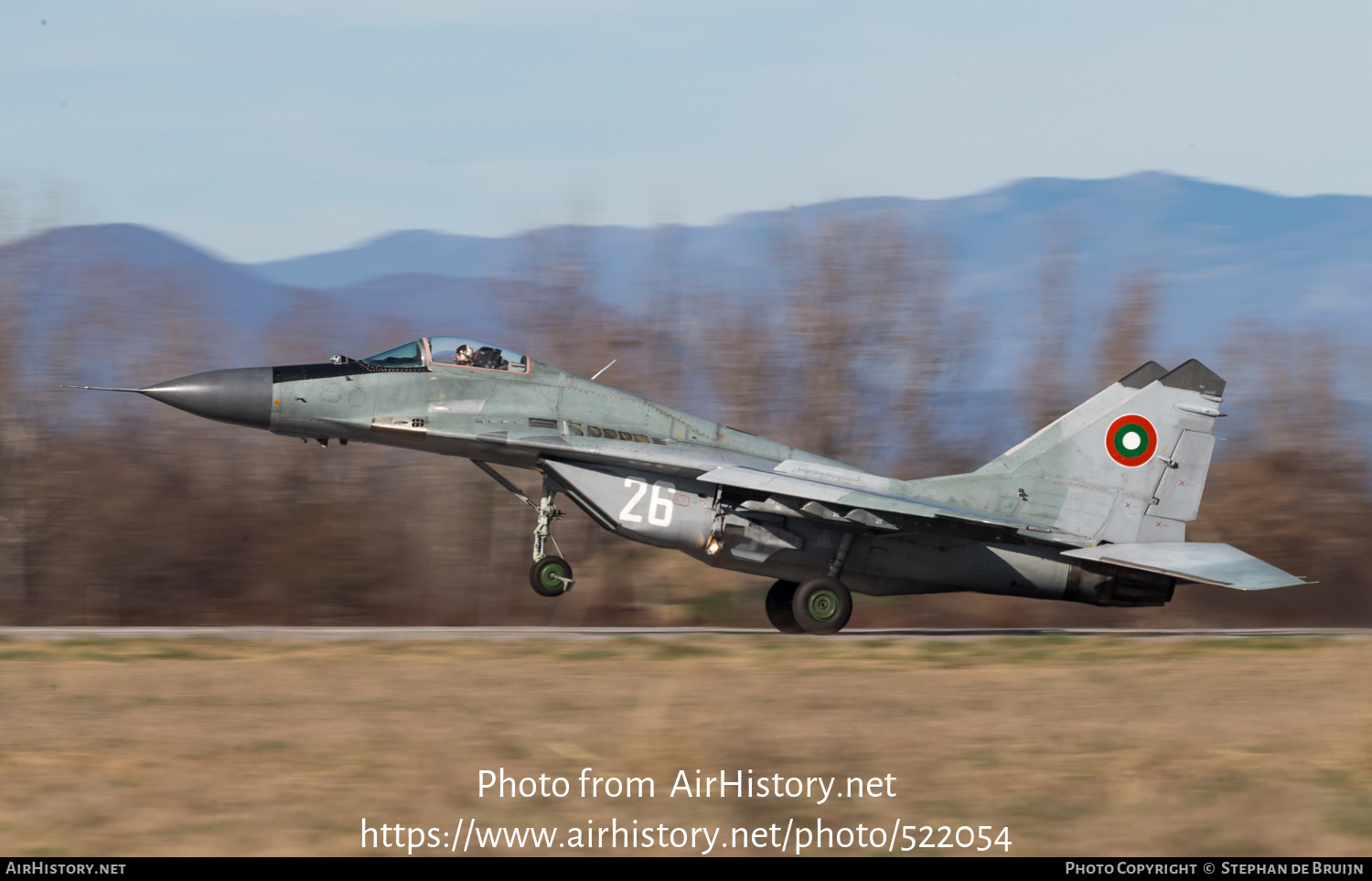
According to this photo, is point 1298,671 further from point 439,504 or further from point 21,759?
point 439,504

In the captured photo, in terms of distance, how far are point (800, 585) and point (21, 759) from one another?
1093 cm

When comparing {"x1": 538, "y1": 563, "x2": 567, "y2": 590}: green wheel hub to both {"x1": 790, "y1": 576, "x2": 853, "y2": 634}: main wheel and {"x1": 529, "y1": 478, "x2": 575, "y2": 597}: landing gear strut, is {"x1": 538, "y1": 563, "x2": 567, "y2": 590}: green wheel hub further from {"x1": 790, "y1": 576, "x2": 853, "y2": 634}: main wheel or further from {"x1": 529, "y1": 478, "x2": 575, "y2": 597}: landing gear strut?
{"x1": 790, "y1": 576, "x2": 853, "y2": 634}: main wheel

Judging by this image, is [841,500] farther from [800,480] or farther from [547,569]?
[547,569]

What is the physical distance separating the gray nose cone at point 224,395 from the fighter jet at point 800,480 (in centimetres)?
3

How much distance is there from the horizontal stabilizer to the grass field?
1.56m

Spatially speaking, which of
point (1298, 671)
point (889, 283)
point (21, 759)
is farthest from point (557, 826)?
point (889, 283)

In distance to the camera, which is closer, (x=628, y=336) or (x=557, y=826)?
(x=557, y=826)

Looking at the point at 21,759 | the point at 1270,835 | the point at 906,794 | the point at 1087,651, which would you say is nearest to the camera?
the point at 1270,835

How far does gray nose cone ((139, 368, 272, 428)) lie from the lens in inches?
677

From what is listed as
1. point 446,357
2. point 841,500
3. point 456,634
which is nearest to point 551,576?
point 456,634

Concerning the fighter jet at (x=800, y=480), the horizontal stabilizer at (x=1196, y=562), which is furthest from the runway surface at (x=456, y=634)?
the horizontal stabilizer at (x=1196, y=562)

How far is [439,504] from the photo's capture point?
115 ft

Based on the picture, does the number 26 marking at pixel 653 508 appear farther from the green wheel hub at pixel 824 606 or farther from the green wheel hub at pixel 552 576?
the green wheel hub at pixel 824 606

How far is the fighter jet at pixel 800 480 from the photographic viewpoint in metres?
17.5
